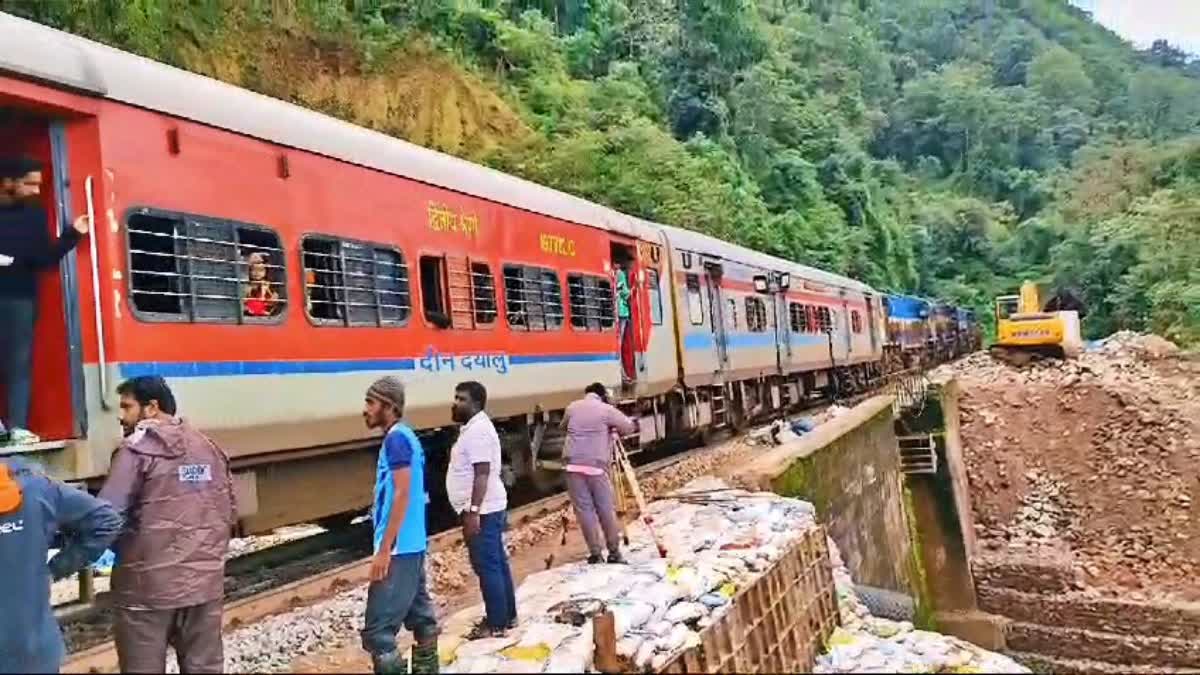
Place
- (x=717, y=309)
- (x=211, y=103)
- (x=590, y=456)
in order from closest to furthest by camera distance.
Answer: (x=211, y=103)
(x=590, y=456)
(x=717, y=309)

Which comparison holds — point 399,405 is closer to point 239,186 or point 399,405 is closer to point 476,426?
point 476,426

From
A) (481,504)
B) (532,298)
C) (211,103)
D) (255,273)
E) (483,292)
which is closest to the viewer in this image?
(481,504)

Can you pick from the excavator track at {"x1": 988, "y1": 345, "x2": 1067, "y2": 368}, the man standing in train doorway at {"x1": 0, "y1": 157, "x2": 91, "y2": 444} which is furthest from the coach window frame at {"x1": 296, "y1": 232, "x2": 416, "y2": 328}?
the excavator track at {"x1": 988, "y1": 345, "x2": 1067, "y2": 368}

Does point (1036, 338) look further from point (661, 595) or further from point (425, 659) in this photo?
point (425, 659)

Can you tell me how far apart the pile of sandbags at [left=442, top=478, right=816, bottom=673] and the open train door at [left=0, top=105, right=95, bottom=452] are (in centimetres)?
239

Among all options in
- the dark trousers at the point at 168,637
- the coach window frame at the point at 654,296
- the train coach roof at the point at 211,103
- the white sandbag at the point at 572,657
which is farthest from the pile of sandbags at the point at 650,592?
the coach window frame at the point at 654,296

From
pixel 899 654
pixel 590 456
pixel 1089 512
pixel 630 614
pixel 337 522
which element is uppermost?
pixel 590 456

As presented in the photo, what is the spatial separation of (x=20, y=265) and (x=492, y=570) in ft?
9.60

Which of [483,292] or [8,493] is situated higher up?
[483,292]

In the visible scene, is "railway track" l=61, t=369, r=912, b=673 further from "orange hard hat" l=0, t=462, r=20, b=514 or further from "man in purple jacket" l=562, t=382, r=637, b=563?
"man in purple jacket" l=562, t=382, r=637, b=563

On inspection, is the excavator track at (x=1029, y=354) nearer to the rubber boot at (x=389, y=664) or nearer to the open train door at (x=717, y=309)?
the open train door at (x=717, y=309)

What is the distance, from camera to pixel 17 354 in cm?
657

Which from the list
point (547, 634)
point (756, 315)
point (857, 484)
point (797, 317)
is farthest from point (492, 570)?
point (797, 317)

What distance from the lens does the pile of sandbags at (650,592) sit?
6.09m
